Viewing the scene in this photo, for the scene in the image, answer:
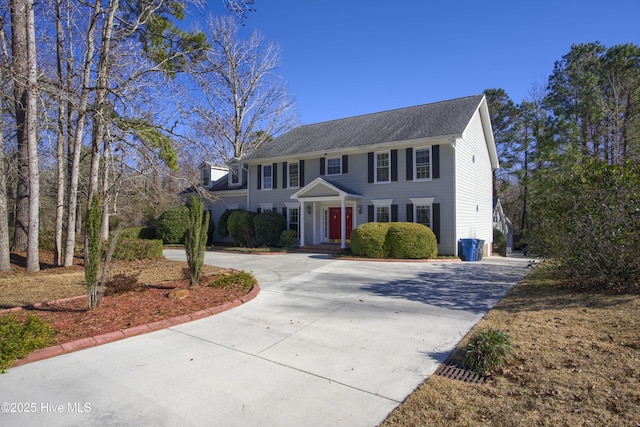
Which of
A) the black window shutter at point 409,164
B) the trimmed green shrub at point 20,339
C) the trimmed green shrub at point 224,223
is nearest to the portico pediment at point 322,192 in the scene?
the black window shutter at point 409,164

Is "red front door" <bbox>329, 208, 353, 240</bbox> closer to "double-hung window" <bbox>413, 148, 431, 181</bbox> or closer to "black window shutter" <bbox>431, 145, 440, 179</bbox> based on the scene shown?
"double-hung window" <bbox>413, 148, 431, 181</bbox>

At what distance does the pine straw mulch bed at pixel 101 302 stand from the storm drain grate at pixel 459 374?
4.05 meters

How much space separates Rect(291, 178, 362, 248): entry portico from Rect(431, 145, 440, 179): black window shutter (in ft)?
11.5

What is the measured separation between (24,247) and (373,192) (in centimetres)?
1381

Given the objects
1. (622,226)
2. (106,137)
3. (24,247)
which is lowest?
(24,247)

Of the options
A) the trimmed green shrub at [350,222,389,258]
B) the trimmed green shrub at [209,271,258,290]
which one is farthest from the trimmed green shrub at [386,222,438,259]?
the trimmed green shrub at [209,271,258,290]

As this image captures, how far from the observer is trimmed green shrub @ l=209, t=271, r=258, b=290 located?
25.7 ft

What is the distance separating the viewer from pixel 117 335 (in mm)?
4871

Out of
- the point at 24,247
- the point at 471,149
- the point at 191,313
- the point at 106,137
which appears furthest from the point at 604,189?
the point at 24,247

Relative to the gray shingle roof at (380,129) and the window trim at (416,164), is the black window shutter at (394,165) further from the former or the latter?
the window trim at (416,164)

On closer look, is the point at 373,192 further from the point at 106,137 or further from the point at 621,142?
the point at 621,142

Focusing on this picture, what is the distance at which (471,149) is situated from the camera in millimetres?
17359

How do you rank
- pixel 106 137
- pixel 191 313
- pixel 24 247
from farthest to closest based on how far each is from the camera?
1. pixel 24 247
2. pixel 106 137
3. pixel 191 313

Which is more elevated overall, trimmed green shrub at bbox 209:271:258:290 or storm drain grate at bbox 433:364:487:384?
trimmed green shrub at bbox 209:271:258:290
